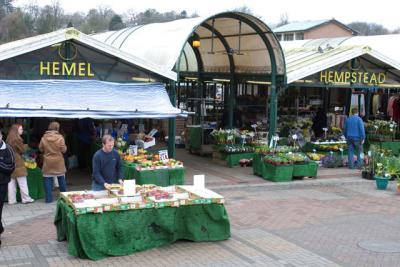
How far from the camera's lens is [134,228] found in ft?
25.8

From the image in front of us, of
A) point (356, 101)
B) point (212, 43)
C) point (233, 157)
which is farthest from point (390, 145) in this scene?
point (212, 43)

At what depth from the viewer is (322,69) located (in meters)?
16.0

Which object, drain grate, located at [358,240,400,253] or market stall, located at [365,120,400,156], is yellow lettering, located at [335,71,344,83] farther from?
drain grate, located at [358,240,400,253]

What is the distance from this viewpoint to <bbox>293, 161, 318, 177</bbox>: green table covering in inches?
562

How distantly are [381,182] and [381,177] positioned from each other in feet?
0.43

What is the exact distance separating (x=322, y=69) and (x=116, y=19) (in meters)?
60.5

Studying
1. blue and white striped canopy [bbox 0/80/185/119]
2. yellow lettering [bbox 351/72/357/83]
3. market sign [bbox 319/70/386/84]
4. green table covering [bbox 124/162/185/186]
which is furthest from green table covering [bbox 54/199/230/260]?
yellow lettering [bbox 351/72/357/83]

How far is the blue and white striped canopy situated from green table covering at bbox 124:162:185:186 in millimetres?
1203

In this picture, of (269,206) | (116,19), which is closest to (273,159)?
(269,206)

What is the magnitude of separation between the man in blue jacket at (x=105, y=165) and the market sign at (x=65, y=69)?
170 inches

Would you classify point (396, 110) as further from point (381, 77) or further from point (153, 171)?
point (153, 171)

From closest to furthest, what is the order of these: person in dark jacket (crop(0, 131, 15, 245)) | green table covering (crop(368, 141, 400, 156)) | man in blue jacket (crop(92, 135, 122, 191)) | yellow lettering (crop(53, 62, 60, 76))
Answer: person in dark jacket (crop(0, 131, 15, 245)), man in blue jacket (crop(92, 135, 122, 191)), yellow lettering (crop(53, 62, 60, 76)), green table covering (crop(368, 141, 400, 156))

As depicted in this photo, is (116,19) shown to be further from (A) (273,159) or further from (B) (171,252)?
(B) (171,252)

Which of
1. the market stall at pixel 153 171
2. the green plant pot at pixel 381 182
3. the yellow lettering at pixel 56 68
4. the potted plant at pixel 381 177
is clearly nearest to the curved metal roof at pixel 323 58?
the potted plant at pixel 381 177
